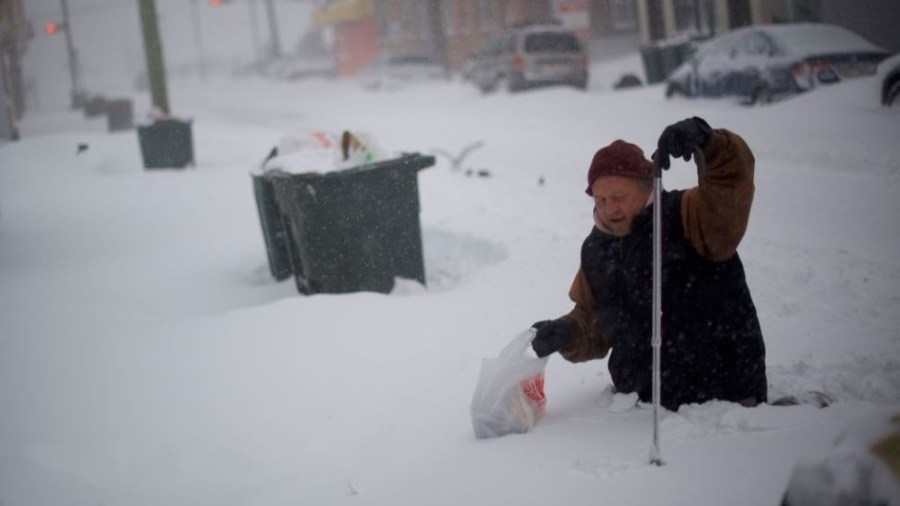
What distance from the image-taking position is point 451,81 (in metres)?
29.8

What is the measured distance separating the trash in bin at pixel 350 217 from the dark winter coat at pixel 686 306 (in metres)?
2.72

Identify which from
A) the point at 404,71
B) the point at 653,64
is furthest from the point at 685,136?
the point at 404,71

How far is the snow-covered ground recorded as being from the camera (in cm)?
275

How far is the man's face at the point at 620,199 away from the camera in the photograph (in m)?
2.95

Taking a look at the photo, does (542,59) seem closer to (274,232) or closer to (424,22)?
(274,232)

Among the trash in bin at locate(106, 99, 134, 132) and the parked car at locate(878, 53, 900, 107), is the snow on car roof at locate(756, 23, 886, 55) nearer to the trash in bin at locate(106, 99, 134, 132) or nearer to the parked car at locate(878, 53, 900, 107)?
the parked car at locate(878, 53, 900, 107)

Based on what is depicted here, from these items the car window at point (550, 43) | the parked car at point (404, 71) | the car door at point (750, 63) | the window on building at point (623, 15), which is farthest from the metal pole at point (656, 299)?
the window on building at point (623, 15)

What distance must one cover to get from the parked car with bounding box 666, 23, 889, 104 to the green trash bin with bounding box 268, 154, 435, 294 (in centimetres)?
885

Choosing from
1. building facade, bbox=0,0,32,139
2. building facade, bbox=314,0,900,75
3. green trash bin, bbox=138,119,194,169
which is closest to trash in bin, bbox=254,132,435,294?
green trash bin, bbox=138,119,194,169

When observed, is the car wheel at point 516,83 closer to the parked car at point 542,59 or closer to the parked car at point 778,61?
the parked car at point 542,59

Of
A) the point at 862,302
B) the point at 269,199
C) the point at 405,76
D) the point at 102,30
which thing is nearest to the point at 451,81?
the point at 405,76

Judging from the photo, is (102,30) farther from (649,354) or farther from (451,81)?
(649,354)

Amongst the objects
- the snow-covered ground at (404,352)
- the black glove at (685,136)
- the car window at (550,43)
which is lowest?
the snow-covered ground at (404,352)

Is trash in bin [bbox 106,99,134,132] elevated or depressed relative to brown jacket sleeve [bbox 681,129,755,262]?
elevated
